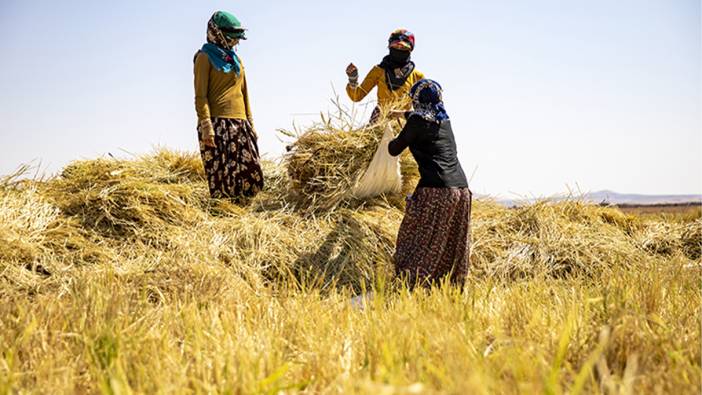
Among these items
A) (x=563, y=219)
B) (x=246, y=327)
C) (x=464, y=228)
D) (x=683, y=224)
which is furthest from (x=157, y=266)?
(x=683, y=224)

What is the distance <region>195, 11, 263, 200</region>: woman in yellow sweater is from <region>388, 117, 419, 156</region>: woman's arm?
5.98 feet

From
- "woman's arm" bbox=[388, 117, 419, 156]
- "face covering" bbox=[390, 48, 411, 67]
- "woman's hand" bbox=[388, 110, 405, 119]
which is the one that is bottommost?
"woman's arm" bbox=[388, 117, 419, 156]

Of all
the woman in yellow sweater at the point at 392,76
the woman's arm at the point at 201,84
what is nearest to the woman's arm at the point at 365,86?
the woman in yellow sweater at the point at 392,76

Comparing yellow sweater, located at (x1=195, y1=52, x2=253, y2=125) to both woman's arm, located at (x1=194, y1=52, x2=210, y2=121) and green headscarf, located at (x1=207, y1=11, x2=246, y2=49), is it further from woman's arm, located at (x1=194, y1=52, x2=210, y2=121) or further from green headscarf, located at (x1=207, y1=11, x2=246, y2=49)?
green headscarf, located at (x1=207, y1=11, x2=246, y2=49)

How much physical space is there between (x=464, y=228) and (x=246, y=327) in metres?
2.00

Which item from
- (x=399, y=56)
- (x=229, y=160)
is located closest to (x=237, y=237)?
(x=229, y=160)

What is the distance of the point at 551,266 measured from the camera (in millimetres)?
4754

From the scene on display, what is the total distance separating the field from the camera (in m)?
1.83

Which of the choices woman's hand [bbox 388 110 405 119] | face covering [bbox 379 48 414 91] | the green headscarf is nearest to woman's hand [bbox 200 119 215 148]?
the green headscarf

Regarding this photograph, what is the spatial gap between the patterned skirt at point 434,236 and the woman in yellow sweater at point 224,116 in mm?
1936

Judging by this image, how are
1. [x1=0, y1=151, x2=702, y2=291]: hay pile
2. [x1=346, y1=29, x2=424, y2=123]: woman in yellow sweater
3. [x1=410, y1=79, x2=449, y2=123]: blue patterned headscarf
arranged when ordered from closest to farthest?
[x1=410, y1=79, x2=449, y2=123]: blue patterned headscarf, [x1=0, y1=151, x2=702, y2=291]: hay pile, [x1=346, y1=29, x2=424, y2=123]: woman in yellow sweater

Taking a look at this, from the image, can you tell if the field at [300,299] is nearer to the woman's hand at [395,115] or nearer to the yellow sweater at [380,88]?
the woman's hand at [395,115]

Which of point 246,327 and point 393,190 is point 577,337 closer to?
point 246,327

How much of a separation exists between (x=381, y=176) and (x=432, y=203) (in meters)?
1.07
